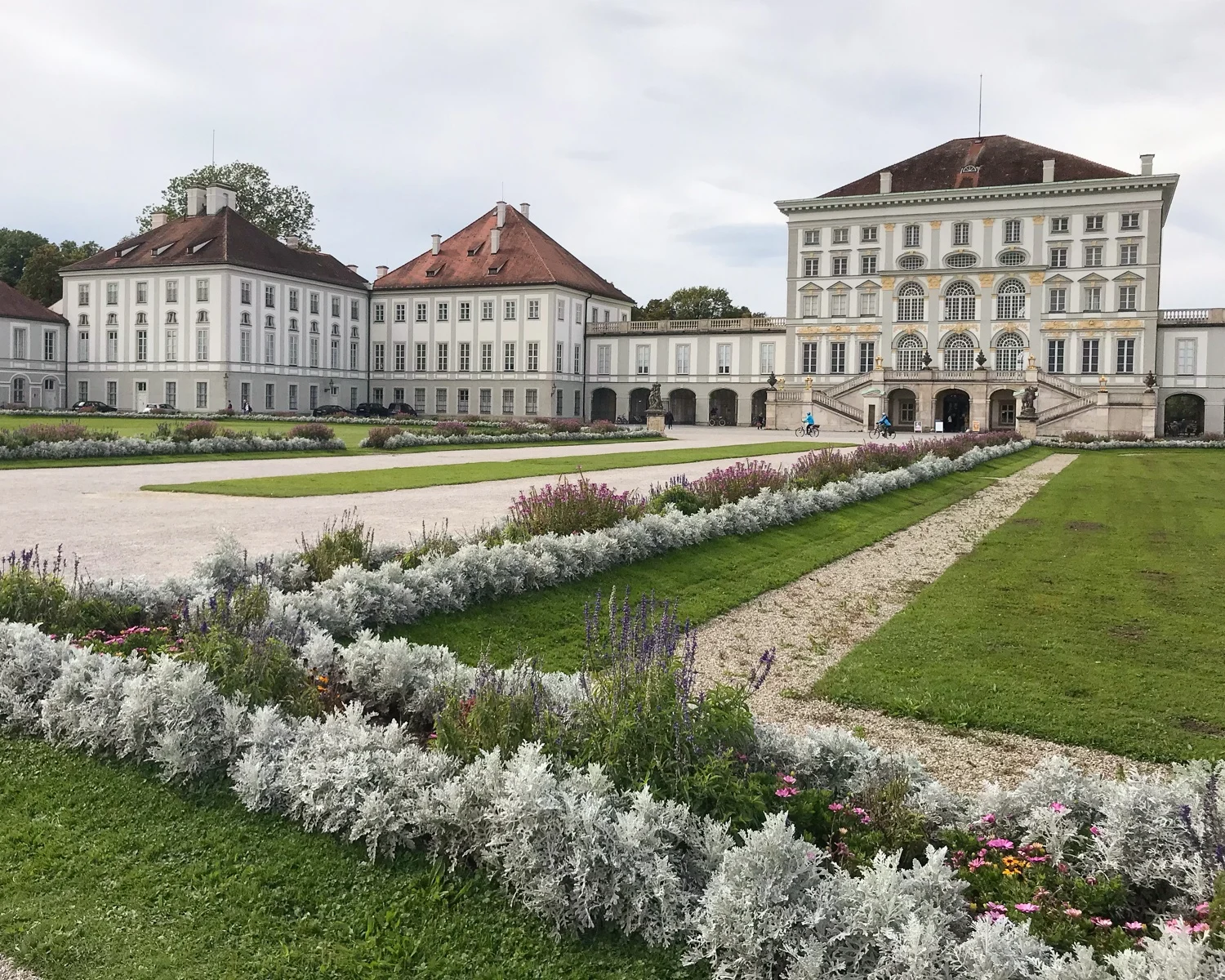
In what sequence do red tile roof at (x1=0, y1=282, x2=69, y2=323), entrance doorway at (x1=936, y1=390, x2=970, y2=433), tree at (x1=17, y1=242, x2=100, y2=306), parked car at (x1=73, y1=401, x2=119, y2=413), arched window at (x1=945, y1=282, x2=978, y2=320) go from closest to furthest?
parked car at (x1=73, y1=401, x2=119, y2=413) < entrance doorway at (x1=936, y1=390, x2=970, y2=433) < arched window at (x1=945, y1=282, x2=978, y2=320) < red tile roof at (x1=0, y1=282, x2=69, y2=323) < tree at (x1=17, y1=242, x2=100, y2=306)

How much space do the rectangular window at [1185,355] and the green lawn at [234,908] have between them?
222 ft

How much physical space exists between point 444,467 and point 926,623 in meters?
15.4

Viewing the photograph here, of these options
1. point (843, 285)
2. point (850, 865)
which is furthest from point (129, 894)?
point (843, 285)

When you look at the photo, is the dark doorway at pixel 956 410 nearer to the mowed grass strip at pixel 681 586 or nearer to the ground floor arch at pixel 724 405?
the ground floor arch at pixel 724 405

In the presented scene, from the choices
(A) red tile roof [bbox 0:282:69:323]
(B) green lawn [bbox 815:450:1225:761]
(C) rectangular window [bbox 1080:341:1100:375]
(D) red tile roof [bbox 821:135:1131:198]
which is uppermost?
(D) red tile roof [bbox 821:135:1131:198]

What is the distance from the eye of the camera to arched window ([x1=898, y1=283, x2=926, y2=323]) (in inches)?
2611

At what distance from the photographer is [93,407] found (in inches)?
2511

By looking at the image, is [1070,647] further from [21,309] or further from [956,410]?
[21,309]

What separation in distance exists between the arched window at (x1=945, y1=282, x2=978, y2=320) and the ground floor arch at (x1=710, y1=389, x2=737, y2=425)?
14906mm

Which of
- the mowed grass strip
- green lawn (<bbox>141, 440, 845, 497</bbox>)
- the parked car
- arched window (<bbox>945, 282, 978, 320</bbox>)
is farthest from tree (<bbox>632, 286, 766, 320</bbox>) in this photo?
the mowed grass strip

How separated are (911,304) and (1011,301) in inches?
234

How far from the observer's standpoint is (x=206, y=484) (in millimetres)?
17688

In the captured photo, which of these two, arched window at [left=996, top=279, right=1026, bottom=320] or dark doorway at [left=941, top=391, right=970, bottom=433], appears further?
arched window at [left=996, top=279, right=1026, bottom=320]

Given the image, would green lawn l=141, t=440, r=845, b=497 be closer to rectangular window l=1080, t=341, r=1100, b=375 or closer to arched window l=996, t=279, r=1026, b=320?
arched window l=996, t=279, r=1026, b=320
